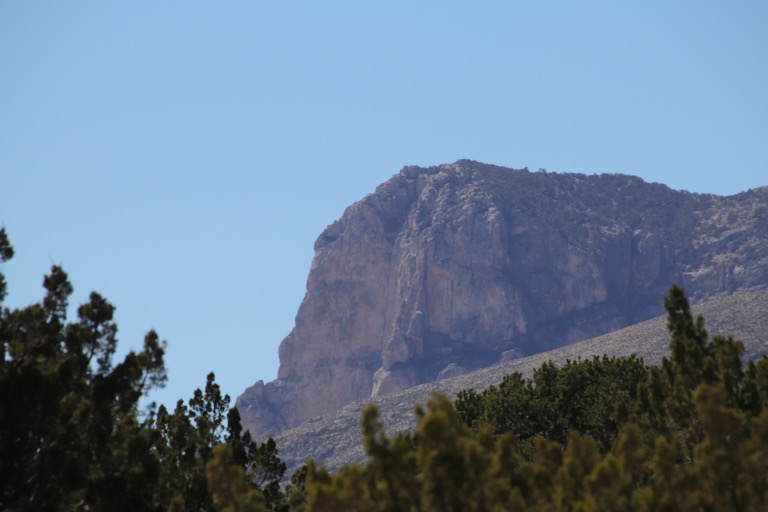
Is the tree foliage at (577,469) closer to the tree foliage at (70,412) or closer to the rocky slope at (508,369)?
the tree foliage at (70,412)

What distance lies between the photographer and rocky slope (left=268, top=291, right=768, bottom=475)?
120m

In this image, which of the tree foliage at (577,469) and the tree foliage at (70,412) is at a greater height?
the tree foliage at (70,412)

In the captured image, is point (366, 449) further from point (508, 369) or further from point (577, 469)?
point (508, 369)

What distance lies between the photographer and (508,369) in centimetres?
14088

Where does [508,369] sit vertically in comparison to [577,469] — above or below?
above

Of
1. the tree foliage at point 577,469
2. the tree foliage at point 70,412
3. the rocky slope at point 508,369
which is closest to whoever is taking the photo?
the tree foliage at point 577,469

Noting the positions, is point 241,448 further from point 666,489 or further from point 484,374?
point 484,374

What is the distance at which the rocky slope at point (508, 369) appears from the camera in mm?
119562

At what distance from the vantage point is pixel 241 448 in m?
39.0

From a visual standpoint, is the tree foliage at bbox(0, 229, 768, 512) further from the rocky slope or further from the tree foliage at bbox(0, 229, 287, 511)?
the rocky slope

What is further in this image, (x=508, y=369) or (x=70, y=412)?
(x=508, y=369)

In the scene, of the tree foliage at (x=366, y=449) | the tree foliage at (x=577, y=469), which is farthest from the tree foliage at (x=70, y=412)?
the tree foliage at (x=577, y=469)

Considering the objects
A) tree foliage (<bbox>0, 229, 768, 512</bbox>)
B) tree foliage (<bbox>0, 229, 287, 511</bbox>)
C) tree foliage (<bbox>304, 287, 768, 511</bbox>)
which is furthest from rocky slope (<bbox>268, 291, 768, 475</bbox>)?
tree foliage (<bbox>0, 229, 287, 511</bbox>)

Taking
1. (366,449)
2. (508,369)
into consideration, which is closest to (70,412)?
(366,449)
